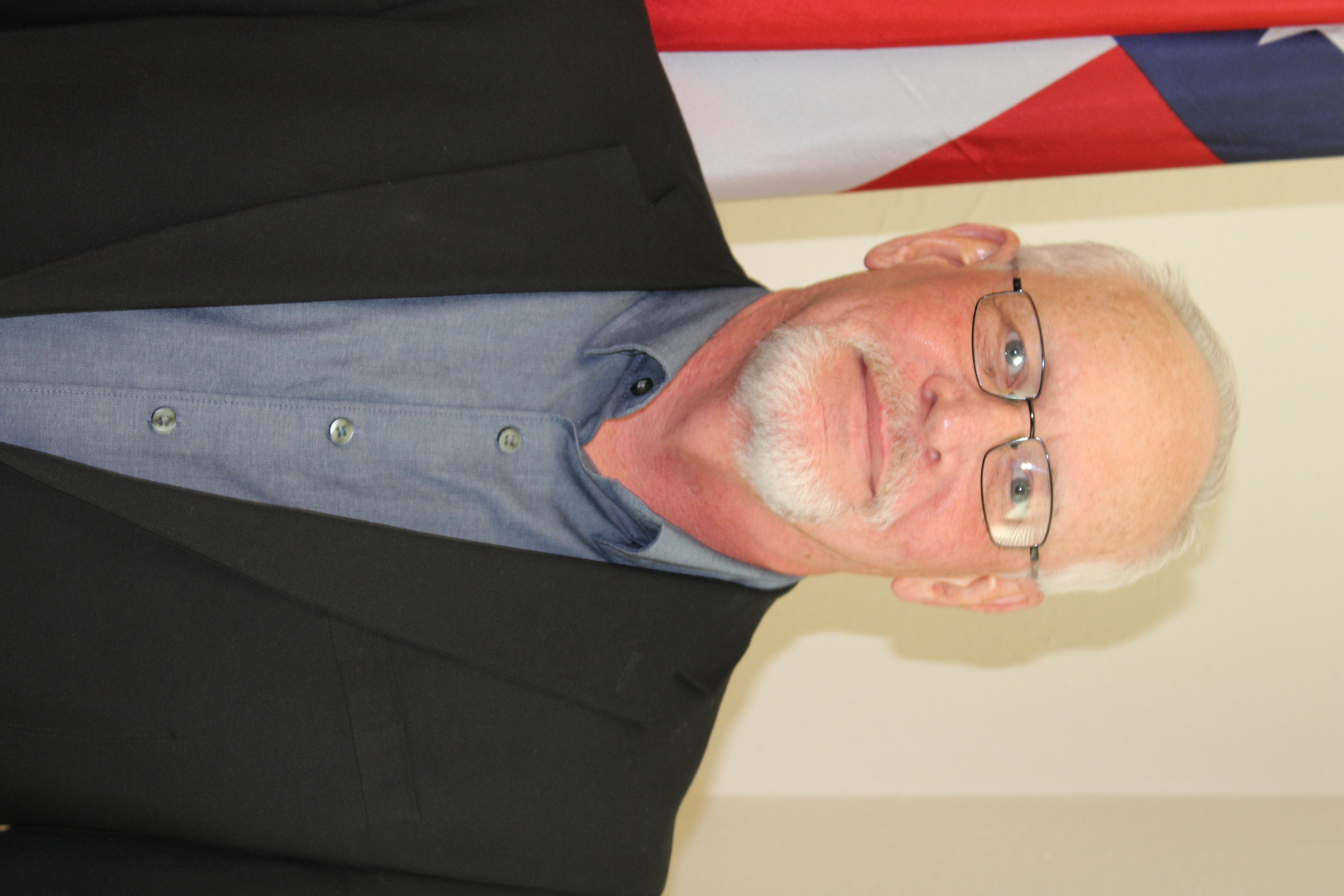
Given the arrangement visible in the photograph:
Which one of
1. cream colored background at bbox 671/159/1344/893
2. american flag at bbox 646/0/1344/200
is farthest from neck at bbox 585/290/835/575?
cream colored background at bbox 671/159/1344/893

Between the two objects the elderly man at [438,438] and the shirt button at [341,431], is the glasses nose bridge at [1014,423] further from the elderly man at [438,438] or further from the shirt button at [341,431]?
the shirt button at [341,431]

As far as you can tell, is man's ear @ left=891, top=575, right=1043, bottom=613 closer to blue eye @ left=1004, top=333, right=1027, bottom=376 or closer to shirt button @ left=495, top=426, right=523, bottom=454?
blue eye @ left=1004, top=333, right=1027, bottom=376

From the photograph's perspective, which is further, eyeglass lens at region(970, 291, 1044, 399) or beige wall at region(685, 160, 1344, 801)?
beige wall at region(685, 160, 1344, 801)

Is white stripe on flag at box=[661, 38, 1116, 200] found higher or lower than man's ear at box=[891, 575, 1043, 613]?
higher

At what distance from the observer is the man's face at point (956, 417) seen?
1.16 metres

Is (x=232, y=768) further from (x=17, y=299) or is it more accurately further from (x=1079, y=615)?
(x=1079, y=615)

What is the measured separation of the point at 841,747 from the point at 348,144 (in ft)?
4.76

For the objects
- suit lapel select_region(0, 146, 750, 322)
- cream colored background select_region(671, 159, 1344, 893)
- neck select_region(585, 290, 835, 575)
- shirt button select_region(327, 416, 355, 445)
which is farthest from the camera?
cream colored background select_region(671, 159, 1344, 893)

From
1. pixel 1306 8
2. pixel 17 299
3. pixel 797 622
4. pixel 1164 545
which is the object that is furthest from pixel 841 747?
pixel 17 299

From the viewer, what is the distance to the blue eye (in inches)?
46.4

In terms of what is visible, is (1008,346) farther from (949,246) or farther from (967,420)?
(949,246)

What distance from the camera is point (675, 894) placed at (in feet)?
Answer: 6.06

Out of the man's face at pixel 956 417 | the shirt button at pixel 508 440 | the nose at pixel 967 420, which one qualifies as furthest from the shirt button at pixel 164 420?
the nose at pixel 967 420

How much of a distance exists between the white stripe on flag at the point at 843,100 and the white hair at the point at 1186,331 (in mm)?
268
